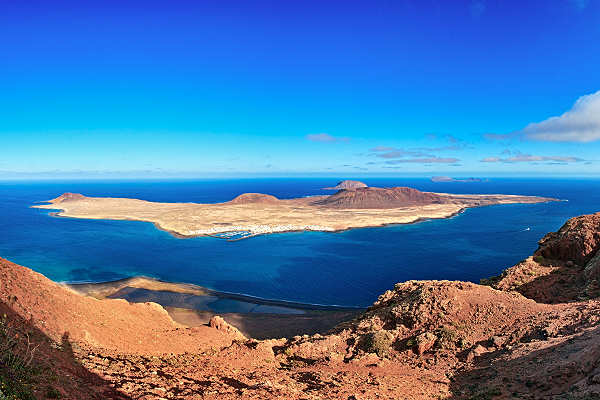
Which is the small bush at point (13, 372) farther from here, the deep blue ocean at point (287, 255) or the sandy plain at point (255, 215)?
the sandy plain at point (255, 215)

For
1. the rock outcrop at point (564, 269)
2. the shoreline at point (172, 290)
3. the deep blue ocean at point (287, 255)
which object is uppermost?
the rock outcrop at point (564, 269)

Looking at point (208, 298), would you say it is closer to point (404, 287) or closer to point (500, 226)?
point (404, 287)

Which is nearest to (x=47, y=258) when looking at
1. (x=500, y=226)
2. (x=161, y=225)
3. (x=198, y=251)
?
(x=198, y=251)

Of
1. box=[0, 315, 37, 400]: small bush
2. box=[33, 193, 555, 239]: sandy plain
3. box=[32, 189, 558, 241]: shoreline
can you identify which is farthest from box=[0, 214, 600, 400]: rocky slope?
box=[33, 193, 555, 239]: sandy plain

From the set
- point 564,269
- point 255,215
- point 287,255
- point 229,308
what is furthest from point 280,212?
point 564,269

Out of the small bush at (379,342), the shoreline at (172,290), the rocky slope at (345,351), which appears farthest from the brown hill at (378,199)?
the small bush at (379,342)

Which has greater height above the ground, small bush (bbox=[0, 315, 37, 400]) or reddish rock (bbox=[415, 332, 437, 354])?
small bush (bbox=[0, 315, 37, 400])

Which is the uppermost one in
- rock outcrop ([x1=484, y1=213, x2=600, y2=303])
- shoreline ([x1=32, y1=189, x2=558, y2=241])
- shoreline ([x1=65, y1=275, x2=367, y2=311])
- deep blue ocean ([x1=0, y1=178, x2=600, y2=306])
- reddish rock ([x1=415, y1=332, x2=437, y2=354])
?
rock outcrop ([x1=484, y1=213, x2=600, y2=303])

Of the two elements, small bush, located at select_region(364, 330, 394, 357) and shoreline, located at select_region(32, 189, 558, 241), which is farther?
shoreline, located at select_region(32, 189, 558, 241)

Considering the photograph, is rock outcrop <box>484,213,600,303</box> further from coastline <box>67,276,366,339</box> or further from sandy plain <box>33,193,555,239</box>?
sandy plain <box>33,193,555,239</box>
